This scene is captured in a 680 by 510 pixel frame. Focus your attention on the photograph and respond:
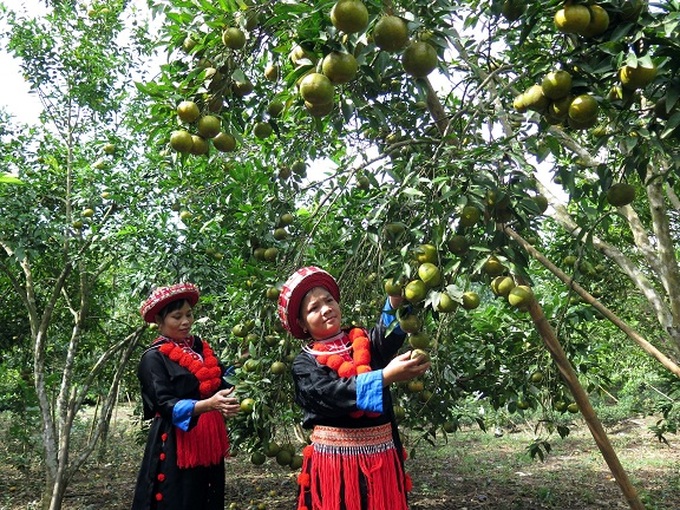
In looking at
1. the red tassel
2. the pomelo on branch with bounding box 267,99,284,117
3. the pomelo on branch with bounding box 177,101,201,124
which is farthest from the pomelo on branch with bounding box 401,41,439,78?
the red tassel

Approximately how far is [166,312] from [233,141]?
1350mm

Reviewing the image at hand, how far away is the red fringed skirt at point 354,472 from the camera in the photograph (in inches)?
78.6

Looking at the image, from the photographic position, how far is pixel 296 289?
2166 mm

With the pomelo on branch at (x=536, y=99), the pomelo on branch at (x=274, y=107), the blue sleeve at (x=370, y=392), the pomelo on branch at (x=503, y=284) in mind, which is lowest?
the blue sleeve at (x=370, y=392)

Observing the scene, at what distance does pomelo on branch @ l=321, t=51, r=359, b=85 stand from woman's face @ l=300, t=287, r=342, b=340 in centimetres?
100

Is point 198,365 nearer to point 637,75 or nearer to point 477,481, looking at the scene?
point 637,75

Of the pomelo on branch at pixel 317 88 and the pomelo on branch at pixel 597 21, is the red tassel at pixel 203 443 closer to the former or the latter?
the pomelo on branch at pixel 317 88

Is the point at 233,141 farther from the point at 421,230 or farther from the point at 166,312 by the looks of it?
the point at 166,312

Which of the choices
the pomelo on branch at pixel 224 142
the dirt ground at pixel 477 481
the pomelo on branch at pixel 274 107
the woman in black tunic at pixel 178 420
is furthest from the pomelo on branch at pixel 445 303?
the dirt ground at pixel 477 481

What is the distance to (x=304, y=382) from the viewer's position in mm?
2068

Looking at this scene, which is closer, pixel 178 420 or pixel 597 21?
pixel 597 21

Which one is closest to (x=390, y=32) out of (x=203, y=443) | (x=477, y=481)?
(x=203, y=443)

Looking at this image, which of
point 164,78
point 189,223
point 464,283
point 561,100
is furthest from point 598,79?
point 189,223

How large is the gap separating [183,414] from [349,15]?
1927mm
